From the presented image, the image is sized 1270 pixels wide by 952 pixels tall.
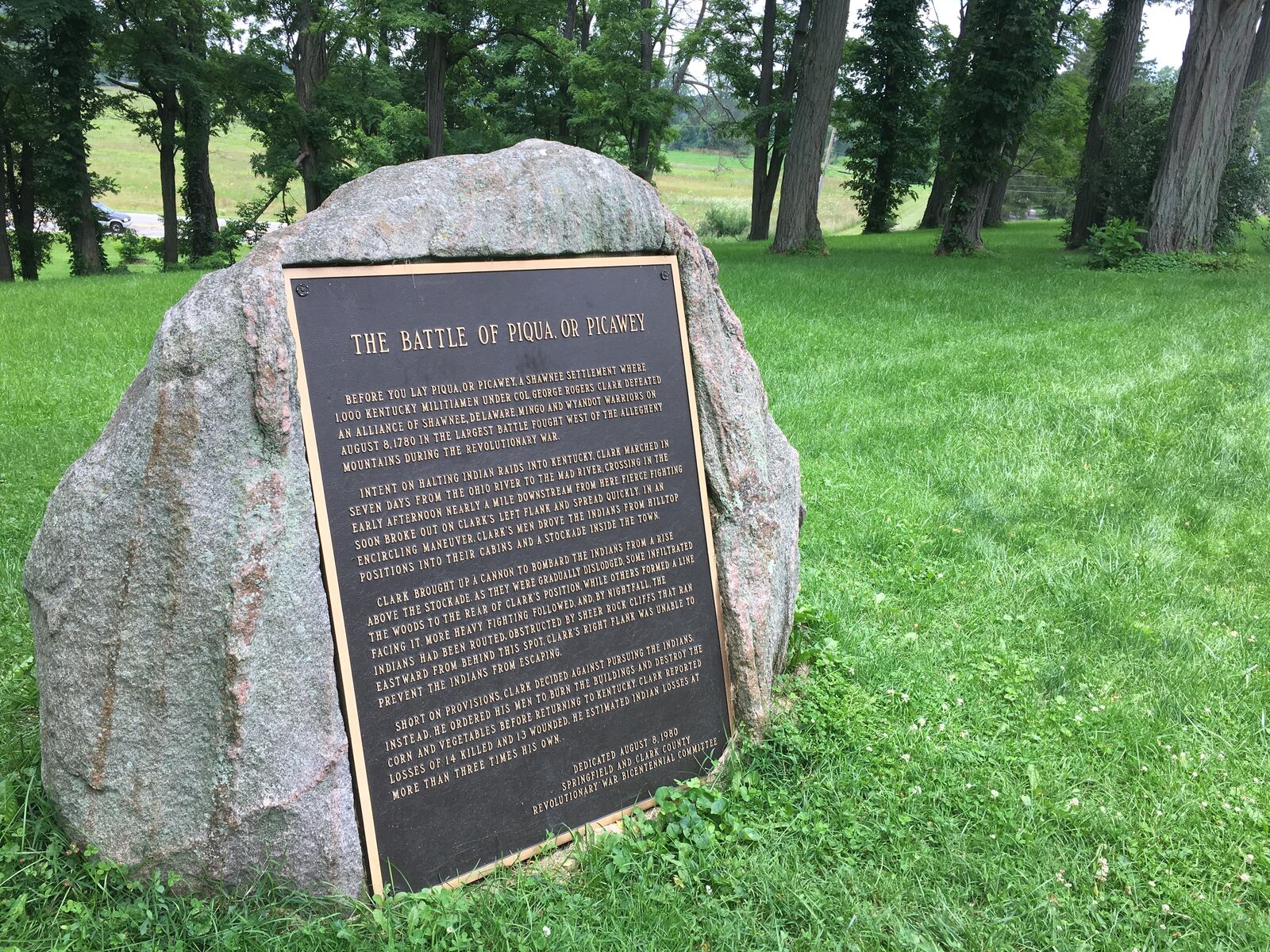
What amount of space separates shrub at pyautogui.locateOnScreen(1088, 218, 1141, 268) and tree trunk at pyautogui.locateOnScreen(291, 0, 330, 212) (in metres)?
19.9

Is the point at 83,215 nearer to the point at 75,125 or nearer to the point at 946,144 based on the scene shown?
the point at 75,125

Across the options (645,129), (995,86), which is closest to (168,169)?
(645,129)

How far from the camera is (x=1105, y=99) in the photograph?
809 inches

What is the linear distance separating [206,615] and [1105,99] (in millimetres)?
23890

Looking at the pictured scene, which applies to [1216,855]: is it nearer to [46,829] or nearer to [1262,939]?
[1262,939]

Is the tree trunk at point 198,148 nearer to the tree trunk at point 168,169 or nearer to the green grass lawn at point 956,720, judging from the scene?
the tree trunk at point 168,169

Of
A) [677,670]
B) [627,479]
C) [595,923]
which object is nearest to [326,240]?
[627,479]

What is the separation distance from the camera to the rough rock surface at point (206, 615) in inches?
95.7

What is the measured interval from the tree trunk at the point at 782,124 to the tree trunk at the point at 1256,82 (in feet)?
37.4

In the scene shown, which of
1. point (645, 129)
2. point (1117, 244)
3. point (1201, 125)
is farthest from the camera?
point (645, 129)

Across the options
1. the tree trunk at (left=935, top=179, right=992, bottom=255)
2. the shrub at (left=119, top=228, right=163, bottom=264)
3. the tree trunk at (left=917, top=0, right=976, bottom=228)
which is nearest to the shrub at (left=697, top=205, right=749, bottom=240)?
the tree trunk at (left=917, top=0, right=976, bottom=228)

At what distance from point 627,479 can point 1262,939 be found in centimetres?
249

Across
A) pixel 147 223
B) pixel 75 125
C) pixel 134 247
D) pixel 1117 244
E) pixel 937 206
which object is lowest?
pixel 134 247

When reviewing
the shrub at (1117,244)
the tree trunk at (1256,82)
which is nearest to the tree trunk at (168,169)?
the shrub at (1117,244)
